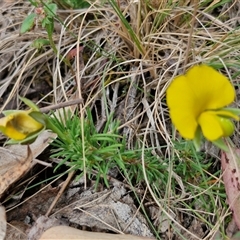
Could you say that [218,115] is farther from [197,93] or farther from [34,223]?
[34,223]

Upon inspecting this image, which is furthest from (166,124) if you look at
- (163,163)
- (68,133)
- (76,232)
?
(76,232)

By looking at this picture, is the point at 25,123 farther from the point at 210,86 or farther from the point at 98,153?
the point at 210,86

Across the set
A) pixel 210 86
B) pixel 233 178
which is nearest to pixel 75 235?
pixel 233 178

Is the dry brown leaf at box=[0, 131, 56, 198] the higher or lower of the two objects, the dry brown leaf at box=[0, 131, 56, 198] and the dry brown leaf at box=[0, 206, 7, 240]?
the higher

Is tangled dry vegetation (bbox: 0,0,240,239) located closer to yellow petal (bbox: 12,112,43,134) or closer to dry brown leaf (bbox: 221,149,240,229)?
dry brown leaf (bbox: 221,149,240,229)

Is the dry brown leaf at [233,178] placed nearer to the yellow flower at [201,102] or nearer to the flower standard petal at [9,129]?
the yellow flower at [201,102]

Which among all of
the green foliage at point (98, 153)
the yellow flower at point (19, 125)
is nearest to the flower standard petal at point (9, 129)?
the yellow flower at point (19, 125)

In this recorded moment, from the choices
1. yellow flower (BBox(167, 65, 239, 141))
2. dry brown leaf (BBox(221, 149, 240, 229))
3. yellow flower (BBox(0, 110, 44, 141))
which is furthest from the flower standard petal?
dry brown leaf (BBox(221, 149, 240, 229))

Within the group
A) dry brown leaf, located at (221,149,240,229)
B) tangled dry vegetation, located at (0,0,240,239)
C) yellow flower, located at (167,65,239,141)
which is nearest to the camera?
yellow flower, located at (167,65,239,141)
